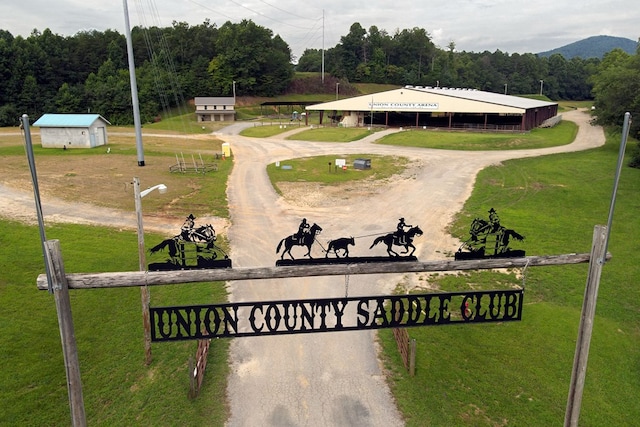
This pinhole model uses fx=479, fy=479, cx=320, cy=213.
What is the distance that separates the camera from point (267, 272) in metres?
7.12

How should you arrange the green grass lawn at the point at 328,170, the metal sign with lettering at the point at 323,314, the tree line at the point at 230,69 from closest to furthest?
the metal sign with lettering at the point at 323,314, the green grass lawn at the point at 328,170, the tree line at the point at 230,69

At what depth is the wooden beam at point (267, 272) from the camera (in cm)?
665

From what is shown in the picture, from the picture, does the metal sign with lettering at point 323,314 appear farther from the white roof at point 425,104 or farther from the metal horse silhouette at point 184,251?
the white roof at point 425,104

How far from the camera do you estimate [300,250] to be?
730 inches

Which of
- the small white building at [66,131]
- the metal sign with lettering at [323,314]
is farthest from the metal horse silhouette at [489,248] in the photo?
the small white building at [66,131]

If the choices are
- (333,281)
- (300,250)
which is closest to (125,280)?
(333,281)

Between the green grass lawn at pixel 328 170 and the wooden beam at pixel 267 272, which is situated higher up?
the wooden beam at pixel 267 272

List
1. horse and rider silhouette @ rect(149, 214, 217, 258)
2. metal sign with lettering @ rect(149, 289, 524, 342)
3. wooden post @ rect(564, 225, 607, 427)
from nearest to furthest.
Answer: metal sign with lettering @ rect(149, 289, 524, 342) < wooden post @ rect(564, 225, 607, 427) < horse and rider silhouette @ rect(149, 214, 217, 258)

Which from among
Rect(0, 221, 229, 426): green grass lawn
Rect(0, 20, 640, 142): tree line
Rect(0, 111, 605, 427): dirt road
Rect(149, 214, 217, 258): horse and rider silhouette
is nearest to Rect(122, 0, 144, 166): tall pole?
Rect(0, 111, 605, 427): dirt road

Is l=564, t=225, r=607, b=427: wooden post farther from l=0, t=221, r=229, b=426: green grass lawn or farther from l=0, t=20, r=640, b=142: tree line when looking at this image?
l=0, t=20, r=640, b=142: tree line

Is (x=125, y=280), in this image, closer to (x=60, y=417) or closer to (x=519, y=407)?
(x=60, y=417)

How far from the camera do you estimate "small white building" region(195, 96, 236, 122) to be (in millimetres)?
80000

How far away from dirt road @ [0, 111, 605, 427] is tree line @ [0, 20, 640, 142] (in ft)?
58.4

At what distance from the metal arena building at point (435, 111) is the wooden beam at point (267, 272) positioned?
181 feet
